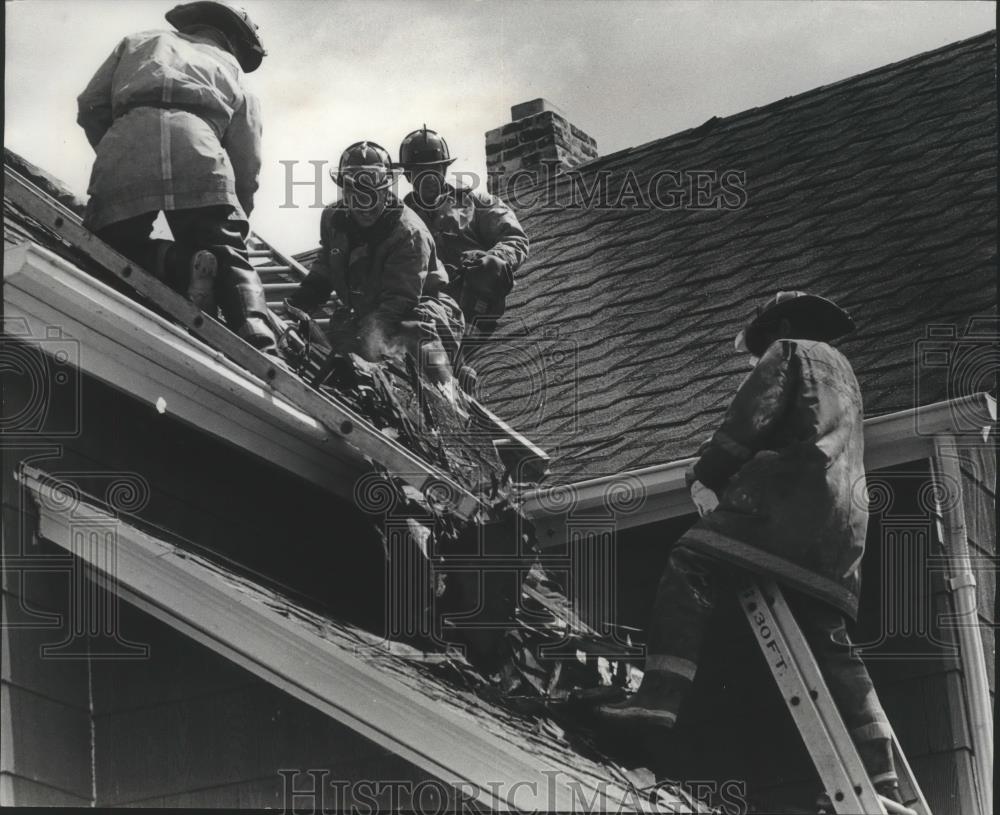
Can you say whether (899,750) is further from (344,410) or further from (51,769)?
(51,769)

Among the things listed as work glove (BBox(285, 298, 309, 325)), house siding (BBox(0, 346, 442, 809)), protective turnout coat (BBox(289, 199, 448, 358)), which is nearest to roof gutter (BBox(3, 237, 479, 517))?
house siding (BBox(0, 346, 442, 809))

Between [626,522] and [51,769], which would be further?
[626,522]

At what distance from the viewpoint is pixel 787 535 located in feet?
21.3

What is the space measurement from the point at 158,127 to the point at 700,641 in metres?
2.89

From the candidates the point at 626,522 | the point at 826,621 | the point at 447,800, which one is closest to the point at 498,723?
the point at 447,800

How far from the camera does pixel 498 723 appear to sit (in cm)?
593

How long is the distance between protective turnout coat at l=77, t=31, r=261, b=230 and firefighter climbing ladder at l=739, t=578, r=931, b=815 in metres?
2.66

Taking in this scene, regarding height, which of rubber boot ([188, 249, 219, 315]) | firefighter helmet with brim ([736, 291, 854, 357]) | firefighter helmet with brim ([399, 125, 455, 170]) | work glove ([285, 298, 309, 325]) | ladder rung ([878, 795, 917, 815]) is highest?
firefighter helmet with brim ([399, 125, 455, 170])

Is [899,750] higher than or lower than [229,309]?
lower

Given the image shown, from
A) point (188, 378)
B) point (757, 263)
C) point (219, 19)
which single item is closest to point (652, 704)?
point (188, 378)

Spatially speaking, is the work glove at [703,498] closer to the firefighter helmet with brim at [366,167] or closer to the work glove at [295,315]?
the work glove at [295,315]

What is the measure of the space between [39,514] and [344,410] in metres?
1.24

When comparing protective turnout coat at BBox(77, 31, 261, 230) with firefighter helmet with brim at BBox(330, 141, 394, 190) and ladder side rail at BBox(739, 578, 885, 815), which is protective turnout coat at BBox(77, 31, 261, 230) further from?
ladder side rail at BBox(739, 578, 885, 815)

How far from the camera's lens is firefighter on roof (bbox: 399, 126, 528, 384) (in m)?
9.93
